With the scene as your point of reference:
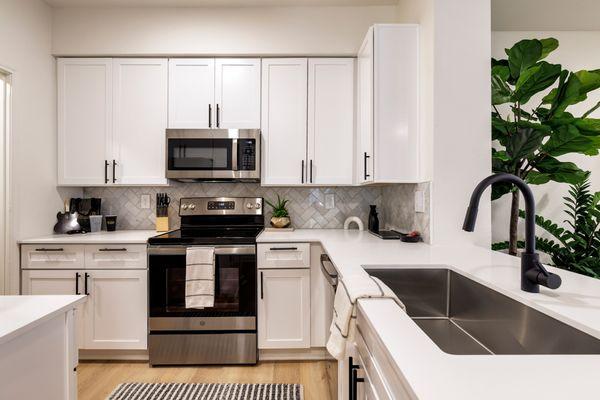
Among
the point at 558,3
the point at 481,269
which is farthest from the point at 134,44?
the point at 558,3

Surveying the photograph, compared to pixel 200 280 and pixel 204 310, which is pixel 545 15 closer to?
pixel 200 280

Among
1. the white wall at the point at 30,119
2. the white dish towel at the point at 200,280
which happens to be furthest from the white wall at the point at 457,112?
the white wall at the point at 30,119

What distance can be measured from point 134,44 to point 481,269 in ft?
9.62

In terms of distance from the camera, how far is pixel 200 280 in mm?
2443

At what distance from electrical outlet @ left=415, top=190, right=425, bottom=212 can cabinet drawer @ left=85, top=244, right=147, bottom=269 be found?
1.91 meters

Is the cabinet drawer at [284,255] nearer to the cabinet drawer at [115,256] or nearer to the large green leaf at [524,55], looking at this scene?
the cabinet drawer at [115,256]

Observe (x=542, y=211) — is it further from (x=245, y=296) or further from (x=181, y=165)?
(x=181, y=165)

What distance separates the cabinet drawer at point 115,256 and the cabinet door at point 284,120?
1085 mm

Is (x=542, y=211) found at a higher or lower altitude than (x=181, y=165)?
lower

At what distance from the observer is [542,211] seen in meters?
2.97

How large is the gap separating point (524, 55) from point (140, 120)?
2727mm

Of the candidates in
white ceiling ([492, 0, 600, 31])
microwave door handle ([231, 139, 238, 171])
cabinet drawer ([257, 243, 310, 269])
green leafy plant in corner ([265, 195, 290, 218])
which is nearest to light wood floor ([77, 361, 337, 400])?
cabinet drawer ([257, 243, 310, 269])

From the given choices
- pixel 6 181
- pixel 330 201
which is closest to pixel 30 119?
pixel 6 181

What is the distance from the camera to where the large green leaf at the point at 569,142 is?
1.93 metres
